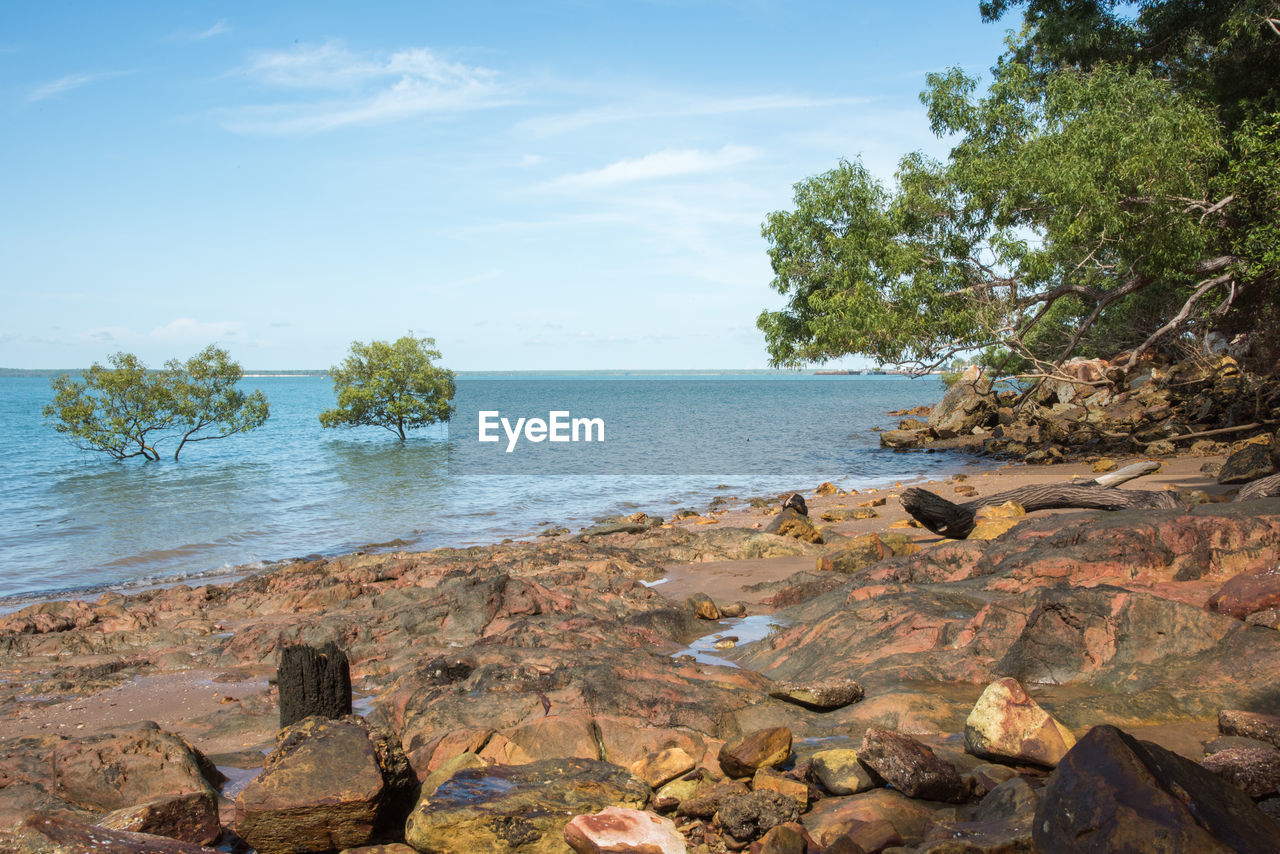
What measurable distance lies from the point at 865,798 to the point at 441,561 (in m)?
10.3

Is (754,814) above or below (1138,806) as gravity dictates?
below

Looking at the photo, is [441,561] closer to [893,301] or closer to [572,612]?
[572,612]

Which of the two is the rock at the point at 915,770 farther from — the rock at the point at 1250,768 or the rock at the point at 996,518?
the rock at the point at 996,518

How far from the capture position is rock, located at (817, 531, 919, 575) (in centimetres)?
1017

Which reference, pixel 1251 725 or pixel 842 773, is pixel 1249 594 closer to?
pixel 1251 725

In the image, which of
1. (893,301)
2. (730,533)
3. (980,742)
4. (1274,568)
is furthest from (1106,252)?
(980,742)

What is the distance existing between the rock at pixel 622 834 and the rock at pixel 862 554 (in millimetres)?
6339

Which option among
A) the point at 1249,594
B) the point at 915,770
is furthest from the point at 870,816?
the point at 1249,594

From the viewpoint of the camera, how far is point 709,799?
405 centimetres

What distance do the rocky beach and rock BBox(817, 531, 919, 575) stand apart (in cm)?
94

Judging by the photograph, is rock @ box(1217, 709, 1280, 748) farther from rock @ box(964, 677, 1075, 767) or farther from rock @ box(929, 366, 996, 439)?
rock @ box(929, 366, 996, 439)

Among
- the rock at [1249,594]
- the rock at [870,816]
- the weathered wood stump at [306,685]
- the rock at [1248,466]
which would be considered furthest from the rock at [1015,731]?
the rock at [1248,466]

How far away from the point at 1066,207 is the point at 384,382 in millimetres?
30383

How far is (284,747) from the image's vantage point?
4.37 meters
